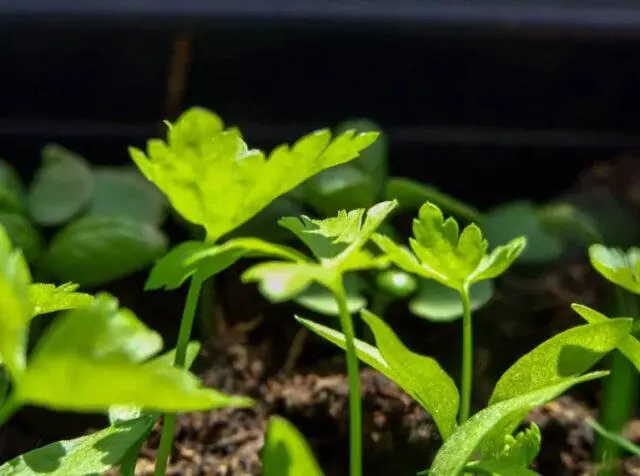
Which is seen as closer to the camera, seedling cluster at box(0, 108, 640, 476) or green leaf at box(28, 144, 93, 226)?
seedling cluster at box(0, 108, 640, 476)

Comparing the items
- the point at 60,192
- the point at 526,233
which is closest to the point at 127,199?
the point at 60,192

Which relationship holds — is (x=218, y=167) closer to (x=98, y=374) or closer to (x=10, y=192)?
(x=98, y=374)

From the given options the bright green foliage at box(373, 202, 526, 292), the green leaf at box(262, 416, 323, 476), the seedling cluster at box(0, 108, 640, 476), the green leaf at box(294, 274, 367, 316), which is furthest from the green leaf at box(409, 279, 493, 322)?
the green leaf at box(262, 416, 323, 476)

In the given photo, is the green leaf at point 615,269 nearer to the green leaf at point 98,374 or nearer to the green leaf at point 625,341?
the green leaf at point 625,341

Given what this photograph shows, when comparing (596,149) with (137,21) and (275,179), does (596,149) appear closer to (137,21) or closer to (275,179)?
(137,21)

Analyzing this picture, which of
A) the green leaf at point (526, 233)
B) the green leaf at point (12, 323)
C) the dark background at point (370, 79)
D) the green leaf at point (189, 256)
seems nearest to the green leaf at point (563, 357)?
the green leaf at point (189, 256)

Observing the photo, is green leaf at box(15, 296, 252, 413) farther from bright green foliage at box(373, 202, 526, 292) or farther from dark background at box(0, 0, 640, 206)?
dark background at box(0, 0, 640, 206)

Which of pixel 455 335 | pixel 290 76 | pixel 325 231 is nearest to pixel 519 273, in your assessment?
pixel 455 335
